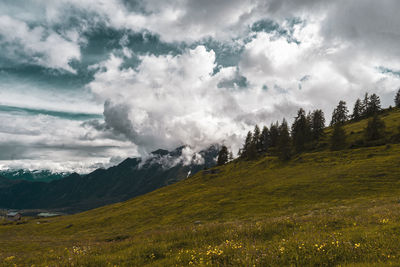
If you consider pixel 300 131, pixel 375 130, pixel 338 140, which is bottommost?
pixel 338 140

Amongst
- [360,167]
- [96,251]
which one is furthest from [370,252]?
[360,167]

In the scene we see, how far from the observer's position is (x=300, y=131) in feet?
338

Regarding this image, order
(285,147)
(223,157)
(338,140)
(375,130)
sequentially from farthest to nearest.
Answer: (223,157), (285,147), (338,140), (375,130)

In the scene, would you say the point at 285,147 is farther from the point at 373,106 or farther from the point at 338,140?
the point at 373,106

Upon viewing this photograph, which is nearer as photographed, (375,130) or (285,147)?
(375,130)

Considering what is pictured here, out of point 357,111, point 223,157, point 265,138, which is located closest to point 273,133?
point 265,138

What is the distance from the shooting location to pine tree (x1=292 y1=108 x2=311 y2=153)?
→ 101 m

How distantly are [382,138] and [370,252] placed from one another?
97.9 m

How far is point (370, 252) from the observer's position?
24.8 ft

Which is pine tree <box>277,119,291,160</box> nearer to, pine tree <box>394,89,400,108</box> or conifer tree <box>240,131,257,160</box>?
conifer tree <box>240,131,257,160</box>

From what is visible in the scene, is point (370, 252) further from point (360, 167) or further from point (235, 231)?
point (360, 167)

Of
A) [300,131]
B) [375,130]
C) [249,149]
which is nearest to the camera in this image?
[375,130]

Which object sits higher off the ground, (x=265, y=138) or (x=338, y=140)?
(x=265, y=138)

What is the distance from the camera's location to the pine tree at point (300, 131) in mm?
100750
